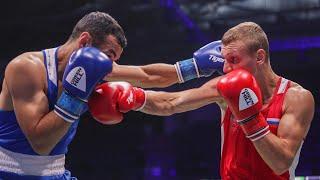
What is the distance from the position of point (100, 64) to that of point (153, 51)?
655 centimetres

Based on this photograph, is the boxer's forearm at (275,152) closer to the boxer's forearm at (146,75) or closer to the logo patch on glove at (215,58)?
the logo patch on glove at (215,58)

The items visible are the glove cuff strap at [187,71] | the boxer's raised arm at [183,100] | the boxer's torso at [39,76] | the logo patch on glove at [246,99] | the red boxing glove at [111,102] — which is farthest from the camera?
the glove cuff strap at [187,71]

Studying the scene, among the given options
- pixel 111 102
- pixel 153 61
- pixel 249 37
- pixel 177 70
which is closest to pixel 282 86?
pixel 249 37

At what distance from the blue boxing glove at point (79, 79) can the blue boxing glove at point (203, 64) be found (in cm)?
100

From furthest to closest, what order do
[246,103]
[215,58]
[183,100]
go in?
[215,58] → [183,100] → [246,103]

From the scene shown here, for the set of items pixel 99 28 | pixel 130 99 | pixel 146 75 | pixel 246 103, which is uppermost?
pixel 99 28

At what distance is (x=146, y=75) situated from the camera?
3.50m

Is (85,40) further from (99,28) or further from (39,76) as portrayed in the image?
(39,76)

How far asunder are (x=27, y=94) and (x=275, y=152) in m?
1.15

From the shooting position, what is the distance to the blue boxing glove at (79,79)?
238 centimetres

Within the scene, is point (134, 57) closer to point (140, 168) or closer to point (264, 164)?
point (140, 168)

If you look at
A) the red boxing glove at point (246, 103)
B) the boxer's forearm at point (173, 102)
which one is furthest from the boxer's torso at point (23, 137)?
the red boxing glove at point (246, 103)

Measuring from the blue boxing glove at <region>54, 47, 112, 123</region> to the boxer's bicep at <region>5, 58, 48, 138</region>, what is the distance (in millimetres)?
101

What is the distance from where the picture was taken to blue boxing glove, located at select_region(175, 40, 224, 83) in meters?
3.27
